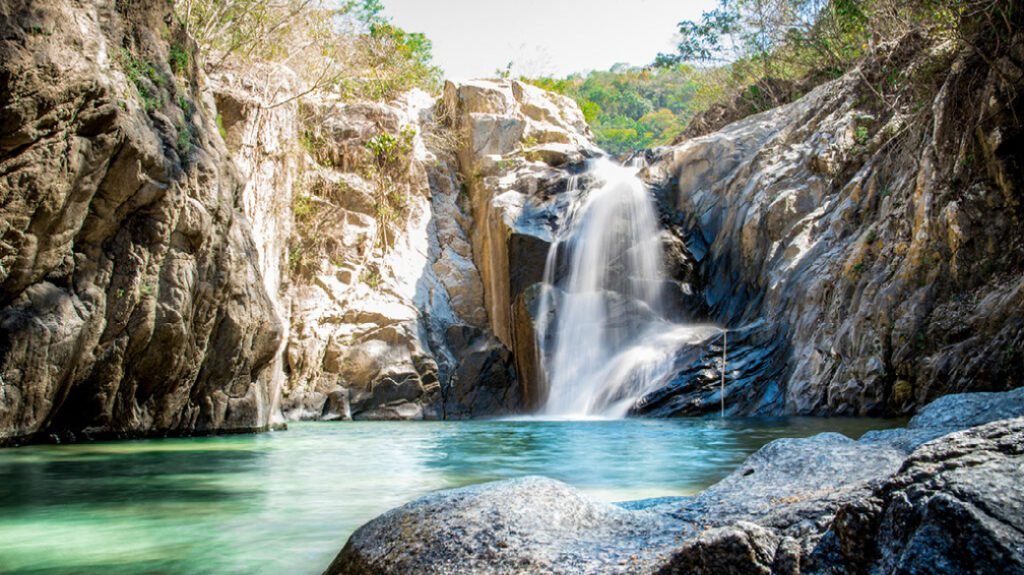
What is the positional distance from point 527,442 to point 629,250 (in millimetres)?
9069

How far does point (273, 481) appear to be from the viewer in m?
5.81

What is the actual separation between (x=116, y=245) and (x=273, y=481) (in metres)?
3.98

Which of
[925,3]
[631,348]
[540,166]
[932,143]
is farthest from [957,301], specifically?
[540,166]

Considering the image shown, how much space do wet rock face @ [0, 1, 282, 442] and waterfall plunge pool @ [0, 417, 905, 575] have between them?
2.11ft

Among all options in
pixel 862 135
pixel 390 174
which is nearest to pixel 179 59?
pixel 390 174

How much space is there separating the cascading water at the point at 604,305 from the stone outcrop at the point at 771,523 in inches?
457

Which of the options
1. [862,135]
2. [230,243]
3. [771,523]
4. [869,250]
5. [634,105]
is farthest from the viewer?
[634,105]

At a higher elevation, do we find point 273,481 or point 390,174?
point 390,174

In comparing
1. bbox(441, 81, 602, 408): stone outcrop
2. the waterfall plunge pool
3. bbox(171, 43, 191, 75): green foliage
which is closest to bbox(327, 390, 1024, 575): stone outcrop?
the waterfall plunge pool

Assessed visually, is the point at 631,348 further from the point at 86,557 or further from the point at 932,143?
the point at 86,557

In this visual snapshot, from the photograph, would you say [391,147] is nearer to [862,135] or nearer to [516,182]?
[516,182]

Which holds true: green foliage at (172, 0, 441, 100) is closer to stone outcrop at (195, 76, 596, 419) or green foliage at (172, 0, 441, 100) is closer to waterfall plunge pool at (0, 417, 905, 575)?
stone outcrop at (195, 76, 596, 419)

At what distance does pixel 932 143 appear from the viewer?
34.2 ft

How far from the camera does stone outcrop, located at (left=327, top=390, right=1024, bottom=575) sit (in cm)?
167
